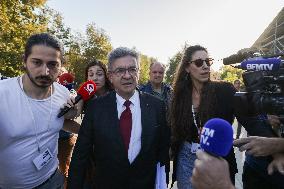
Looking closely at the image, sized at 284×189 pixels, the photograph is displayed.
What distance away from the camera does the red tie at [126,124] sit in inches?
115

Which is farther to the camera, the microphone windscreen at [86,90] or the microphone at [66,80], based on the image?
the microphone at [66,80]

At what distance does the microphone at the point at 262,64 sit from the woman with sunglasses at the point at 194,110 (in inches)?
58.6

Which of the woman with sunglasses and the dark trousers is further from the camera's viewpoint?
the woman with sunglasses

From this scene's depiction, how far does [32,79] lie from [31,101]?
0.19 m

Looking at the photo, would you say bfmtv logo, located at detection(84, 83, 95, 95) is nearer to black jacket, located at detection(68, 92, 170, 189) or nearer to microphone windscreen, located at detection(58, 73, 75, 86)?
black jacket, located at detection(68, 92, 170, 189)

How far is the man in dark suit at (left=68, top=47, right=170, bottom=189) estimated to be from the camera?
287 centimetres

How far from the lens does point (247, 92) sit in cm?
203

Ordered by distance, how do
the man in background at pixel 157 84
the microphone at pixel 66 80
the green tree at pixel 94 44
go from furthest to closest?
the green tree at pixel 94 44
the man in background at pixel 157 84
the microphone at pixel 66 80

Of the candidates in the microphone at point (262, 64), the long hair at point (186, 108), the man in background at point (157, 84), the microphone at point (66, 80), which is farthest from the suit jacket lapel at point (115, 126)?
the man in background at point (157, 84)

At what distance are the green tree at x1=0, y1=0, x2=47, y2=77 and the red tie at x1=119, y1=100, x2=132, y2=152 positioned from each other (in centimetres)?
1346

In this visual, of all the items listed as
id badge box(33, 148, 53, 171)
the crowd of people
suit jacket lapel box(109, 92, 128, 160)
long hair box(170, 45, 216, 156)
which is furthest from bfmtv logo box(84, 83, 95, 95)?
long hair box(170, 45, 216, 156)

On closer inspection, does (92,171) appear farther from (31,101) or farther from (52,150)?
(31,101)

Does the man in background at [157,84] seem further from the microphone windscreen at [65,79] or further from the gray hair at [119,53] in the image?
the gray hair at [119,53]

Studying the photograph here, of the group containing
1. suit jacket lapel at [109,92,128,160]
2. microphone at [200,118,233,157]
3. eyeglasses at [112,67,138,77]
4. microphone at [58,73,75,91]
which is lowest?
suit jacket lapel at [109,92,128,160]
